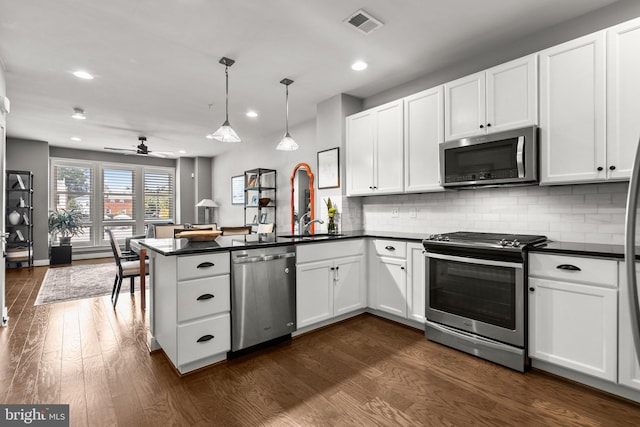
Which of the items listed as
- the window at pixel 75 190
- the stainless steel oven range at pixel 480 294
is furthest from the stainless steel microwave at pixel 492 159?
the window at pixel 75 190

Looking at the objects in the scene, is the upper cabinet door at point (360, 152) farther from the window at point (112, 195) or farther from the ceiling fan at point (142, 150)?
the window at point (112, 195)

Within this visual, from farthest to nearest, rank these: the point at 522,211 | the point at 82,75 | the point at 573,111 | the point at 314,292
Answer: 1. the point at 82,75
2. the point at 314,292
3. the point at 522,211
4. the point at 573,111

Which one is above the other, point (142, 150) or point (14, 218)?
point (142, 150)

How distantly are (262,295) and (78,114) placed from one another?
4.40 meters

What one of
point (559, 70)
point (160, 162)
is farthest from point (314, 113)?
point (160, 162)

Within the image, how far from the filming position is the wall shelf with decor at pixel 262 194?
6.19m

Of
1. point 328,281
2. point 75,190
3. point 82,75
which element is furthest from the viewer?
point 75,190

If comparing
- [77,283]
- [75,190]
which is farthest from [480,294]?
[75,190]

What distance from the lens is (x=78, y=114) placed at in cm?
484

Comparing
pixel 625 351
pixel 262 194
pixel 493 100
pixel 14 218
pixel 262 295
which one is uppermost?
pixel 493 100

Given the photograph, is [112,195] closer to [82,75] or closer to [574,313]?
[82,75]

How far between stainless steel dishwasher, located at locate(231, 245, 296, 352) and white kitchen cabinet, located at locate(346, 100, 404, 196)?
4.59 ft

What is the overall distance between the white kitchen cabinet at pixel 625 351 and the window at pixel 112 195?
897 cm

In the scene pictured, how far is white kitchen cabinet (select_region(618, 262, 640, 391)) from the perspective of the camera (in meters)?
1.88
